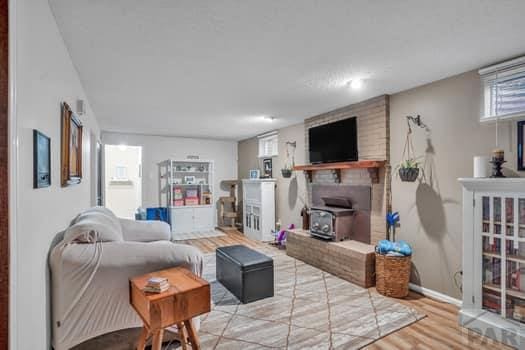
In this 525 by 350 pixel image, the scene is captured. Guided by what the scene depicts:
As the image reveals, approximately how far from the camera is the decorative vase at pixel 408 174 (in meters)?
3.03

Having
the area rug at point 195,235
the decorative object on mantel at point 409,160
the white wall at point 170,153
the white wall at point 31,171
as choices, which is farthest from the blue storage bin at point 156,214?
the decorative object on mantel at point 409,160

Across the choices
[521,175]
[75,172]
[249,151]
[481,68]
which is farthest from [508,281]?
[249,151]

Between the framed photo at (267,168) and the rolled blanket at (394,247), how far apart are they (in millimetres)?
3298

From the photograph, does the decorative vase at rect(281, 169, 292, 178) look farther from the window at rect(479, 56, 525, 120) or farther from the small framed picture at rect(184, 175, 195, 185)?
the window at rect(479, 56, 525, 120)

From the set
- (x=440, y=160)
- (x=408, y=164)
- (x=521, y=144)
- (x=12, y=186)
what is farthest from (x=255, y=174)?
(x=12, y=186)

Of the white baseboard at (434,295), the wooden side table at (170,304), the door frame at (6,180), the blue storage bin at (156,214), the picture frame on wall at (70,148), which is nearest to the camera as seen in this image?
the door frame at (6,180)

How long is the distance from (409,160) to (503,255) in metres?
1.26

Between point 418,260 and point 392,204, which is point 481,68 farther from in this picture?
point 418,260

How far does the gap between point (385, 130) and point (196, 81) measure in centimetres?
237

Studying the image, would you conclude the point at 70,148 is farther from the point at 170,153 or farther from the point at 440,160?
the point at 170,153

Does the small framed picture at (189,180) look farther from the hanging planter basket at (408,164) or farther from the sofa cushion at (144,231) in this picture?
the hanging planter basket at (408,164)

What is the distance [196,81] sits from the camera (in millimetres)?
2928

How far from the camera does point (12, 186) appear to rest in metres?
1.02

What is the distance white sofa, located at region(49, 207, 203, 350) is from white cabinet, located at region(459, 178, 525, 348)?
2.52 metres
